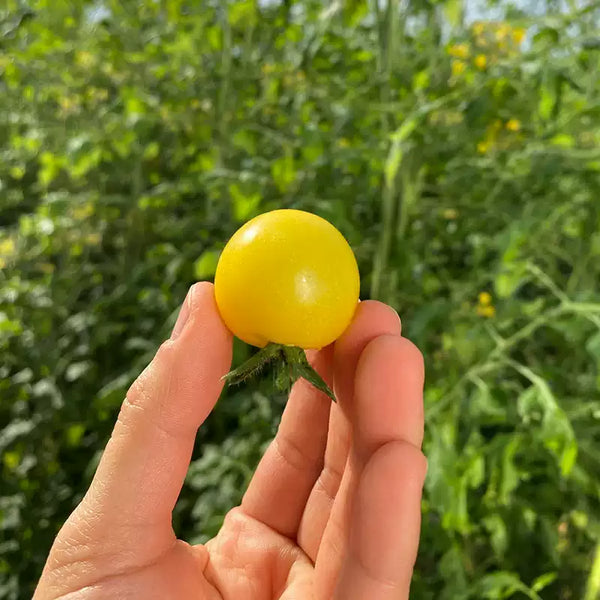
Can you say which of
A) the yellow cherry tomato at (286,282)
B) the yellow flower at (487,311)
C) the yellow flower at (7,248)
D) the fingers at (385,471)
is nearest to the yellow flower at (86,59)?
the yellow flower at (7,248)

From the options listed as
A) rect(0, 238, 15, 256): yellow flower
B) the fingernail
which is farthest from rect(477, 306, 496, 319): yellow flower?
rect(0, 238, 15, 256): yellow flower

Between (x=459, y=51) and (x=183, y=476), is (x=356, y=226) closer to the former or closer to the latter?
(x=459, y=51)

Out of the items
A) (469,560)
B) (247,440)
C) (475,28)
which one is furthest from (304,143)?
A: (469,560)

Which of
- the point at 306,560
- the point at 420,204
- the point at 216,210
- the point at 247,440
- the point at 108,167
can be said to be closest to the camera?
the point at 306,560

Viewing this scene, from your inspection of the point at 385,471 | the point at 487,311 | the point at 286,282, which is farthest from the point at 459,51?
the point at 385,471

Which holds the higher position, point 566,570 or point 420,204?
point 420,204

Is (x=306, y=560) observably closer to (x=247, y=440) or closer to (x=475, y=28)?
(x=247, y=440)
